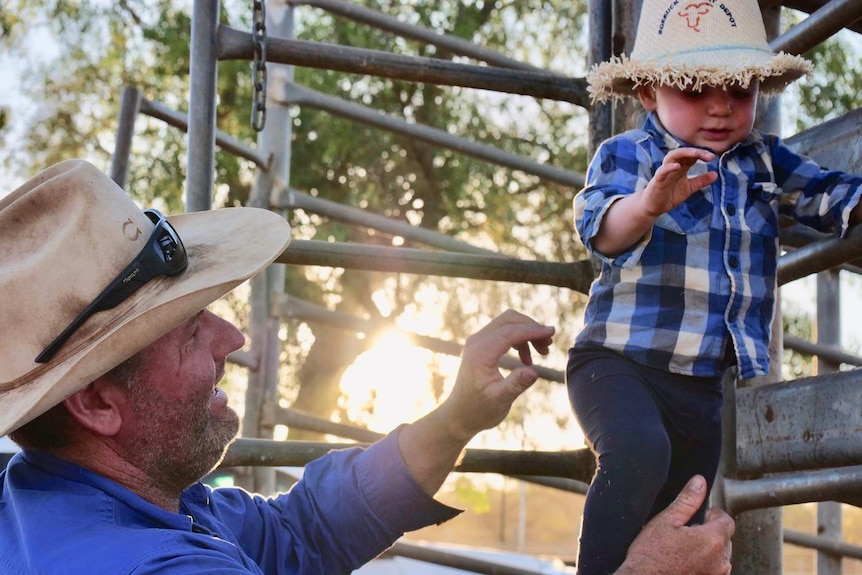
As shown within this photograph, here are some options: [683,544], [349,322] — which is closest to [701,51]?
[683,544]

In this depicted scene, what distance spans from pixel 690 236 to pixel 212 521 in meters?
0.96

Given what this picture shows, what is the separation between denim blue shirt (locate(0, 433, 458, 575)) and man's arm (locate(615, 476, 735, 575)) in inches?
21.8

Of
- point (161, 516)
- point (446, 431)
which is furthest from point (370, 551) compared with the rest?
point (161, 516)

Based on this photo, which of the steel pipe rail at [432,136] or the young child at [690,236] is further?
the steel pipe rail at [432,136]

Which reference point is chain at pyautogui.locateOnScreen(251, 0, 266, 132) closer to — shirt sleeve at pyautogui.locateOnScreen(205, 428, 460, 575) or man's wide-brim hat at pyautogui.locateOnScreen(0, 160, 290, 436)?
man's wide-brim hat at pyautogui.locateOnScreen(0, 160, 290, 436)

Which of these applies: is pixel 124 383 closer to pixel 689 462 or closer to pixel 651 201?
pixel 651 201

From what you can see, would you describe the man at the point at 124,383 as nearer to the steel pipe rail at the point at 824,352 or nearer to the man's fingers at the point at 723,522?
Result: the man's fingers at the point at 723,522

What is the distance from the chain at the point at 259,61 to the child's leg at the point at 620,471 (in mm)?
963

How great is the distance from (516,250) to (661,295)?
926cm

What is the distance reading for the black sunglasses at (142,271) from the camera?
1626 mm

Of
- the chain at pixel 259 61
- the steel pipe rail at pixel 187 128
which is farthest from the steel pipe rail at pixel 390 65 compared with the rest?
the steel pipe rail at pixel 187 128

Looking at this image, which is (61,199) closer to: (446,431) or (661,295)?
(446,431)

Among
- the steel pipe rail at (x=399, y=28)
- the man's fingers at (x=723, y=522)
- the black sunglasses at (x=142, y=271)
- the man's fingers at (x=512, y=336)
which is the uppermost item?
the steel pipe rail at (x=399, y=28)

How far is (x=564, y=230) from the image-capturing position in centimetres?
1125
